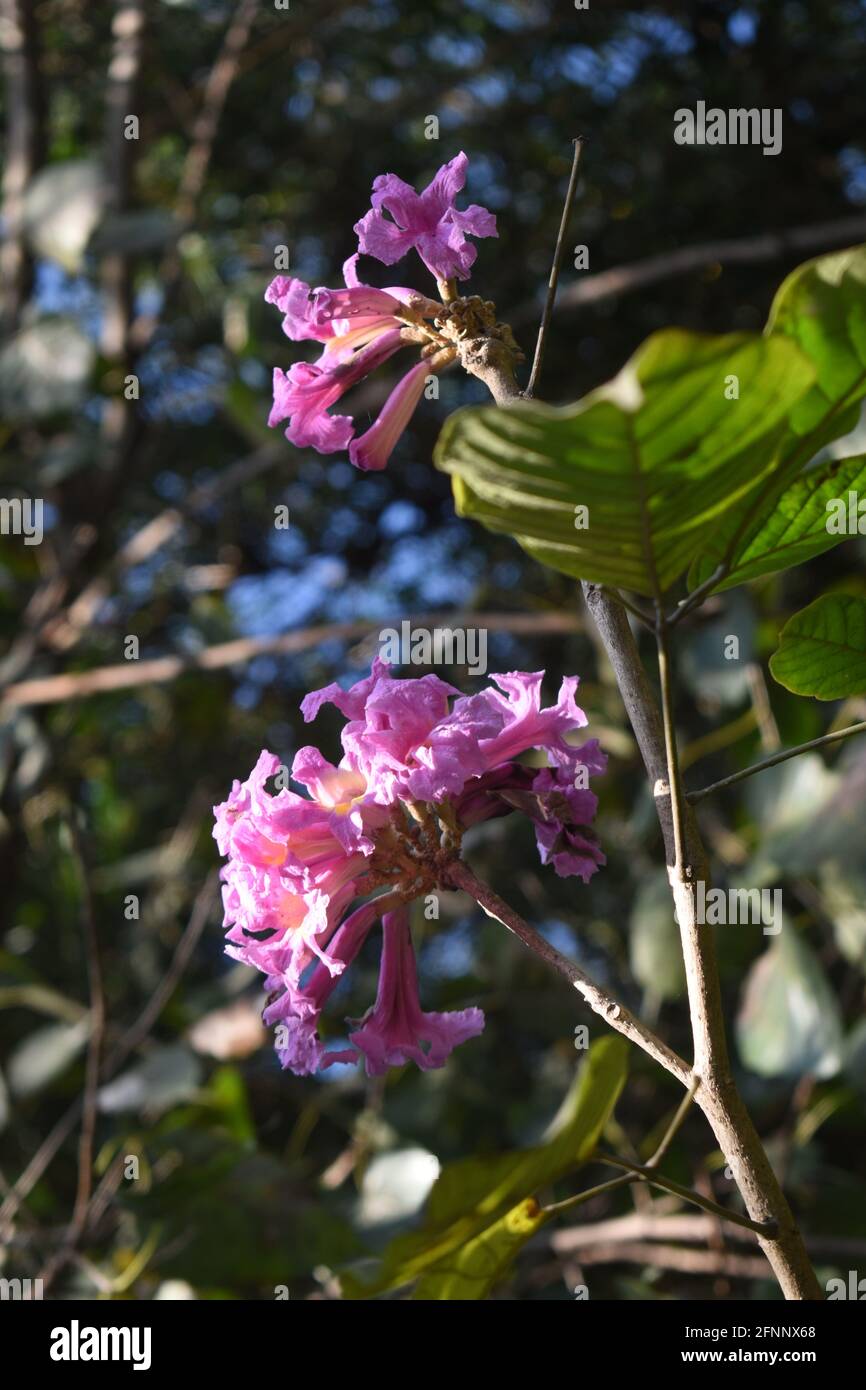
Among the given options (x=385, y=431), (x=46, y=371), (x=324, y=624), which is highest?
(x=46, y=371)

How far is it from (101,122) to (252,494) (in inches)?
28.6

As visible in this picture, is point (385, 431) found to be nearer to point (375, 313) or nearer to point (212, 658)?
point (375, 313)

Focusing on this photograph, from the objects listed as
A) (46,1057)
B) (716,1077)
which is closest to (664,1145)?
(716,1077)

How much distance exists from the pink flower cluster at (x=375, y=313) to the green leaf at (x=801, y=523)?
0.15 m

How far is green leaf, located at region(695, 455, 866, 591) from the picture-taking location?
476 millimetres

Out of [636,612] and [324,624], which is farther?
[324,624]

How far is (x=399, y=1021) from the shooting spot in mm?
576

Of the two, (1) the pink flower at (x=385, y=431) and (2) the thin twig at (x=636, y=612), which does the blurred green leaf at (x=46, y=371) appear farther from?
(2) the thin twig at (x=636, y=612)

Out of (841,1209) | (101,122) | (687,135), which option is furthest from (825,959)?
(101,122)

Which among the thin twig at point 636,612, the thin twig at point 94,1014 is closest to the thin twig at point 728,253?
the thin twig at point 94,1014

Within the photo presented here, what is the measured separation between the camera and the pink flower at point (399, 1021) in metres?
0.56

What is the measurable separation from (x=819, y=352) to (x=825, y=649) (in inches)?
6.9

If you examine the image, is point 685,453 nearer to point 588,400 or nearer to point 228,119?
point 588,400

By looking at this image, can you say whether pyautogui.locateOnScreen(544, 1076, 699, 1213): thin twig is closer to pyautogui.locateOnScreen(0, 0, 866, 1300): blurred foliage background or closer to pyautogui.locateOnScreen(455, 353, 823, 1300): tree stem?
pyautogui.locateOnScreen(455, 353, 823, 1300): tree stem
